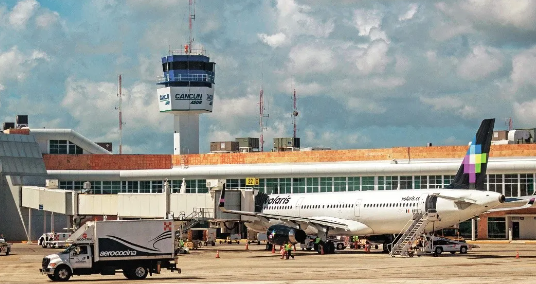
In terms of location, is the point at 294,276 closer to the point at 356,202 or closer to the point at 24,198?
the point at 356,202

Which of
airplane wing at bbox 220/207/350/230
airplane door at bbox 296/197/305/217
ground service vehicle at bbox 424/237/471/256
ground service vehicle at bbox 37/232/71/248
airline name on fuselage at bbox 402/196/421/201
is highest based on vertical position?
airline name on fuselage at bbox 402/196/421/201

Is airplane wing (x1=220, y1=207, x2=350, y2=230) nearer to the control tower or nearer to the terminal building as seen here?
the terminal building

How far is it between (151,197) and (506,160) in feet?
119

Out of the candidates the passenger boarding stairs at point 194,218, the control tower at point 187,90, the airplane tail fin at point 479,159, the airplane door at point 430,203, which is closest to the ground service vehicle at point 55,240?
the passenger boarding stairs at point 194,218

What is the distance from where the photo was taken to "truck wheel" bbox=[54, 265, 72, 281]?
51.1 meters

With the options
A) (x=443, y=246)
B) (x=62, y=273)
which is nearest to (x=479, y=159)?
(x=443, y=246)

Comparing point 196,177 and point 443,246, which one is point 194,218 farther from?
point 196,177

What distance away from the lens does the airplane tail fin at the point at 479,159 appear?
68812 millimetres

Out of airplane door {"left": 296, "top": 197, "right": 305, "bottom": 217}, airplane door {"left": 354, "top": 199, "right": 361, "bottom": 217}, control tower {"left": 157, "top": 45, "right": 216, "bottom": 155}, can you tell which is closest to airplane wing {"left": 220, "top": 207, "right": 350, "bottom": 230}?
airplane door {"left": 354, "top": 199, "right": 361, "bottom": 217}

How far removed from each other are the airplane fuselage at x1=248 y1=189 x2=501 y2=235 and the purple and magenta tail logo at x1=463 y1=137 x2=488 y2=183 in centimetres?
154

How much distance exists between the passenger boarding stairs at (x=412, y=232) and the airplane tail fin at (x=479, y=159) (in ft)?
10.8

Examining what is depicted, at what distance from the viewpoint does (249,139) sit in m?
137

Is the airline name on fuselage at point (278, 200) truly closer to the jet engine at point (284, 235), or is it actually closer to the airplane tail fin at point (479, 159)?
the jet engine at point (284, 235)

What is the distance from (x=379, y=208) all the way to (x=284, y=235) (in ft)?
24.5
